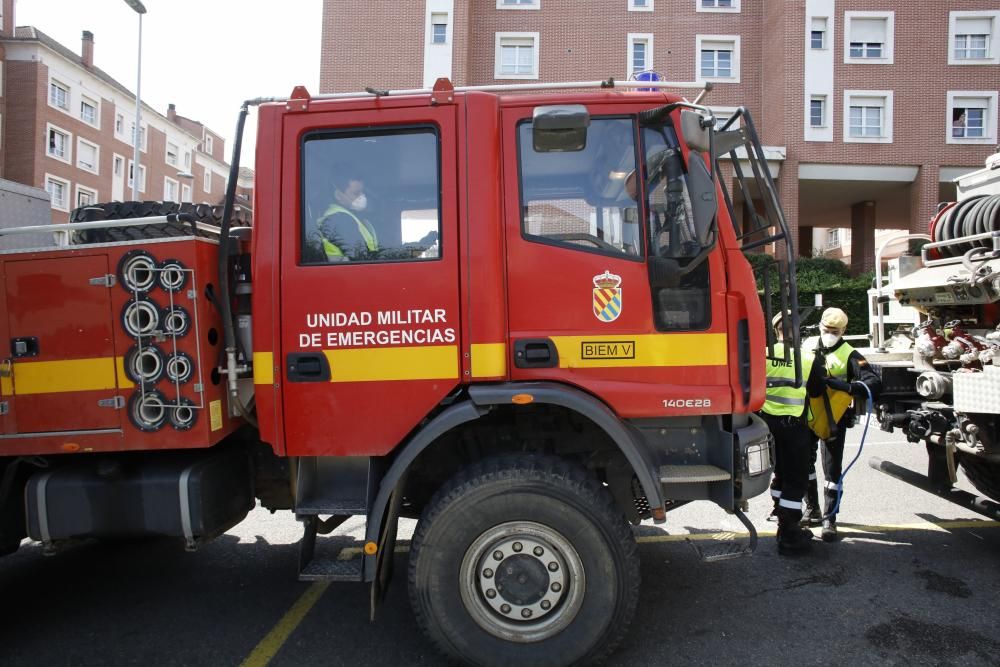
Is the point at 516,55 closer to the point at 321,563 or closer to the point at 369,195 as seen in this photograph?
the point at 369,195

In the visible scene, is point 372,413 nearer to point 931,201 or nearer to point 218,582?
point 218,582

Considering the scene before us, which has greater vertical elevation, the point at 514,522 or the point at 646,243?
the point at 646,243

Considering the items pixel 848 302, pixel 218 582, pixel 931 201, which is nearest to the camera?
pixel 218 582

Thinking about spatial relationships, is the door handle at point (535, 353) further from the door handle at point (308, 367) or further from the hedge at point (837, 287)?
the hedge at point (837, 287)

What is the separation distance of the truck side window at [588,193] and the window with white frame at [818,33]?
28436 mm

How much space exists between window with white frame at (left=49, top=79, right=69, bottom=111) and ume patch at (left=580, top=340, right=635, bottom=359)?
3875 centimetres

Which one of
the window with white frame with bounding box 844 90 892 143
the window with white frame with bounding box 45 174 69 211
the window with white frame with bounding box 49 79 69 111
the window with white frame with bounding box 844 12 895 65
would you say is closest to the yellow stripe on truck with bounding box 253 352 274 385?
the window with white frame with bounding box 844 90 892 143

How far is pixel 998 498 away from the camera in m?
4.63

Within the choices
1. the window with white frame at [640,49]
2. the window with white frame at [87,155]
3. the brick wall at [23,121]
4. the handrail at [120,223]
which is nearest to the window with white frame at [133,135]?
the window with white frame at [87,155]

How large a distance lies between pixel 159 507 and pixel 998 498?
18.3 feet

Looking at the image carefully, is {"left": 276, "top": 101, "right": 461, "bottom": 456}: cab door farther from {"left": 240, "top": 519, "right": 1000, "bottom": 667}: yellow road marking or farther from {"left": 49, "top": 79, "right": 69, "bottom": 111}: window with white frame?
{"left": 49, "top": 79, "right": 69, "bottom": 111}: window with white frame

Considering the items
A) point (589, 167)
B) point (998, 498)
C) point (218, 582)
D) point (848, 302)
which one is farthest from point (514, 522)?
point (848, 302)

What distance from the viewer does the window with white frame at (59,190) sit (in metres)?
32.0

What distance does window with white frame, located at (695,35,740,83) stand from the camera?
28.1 m
